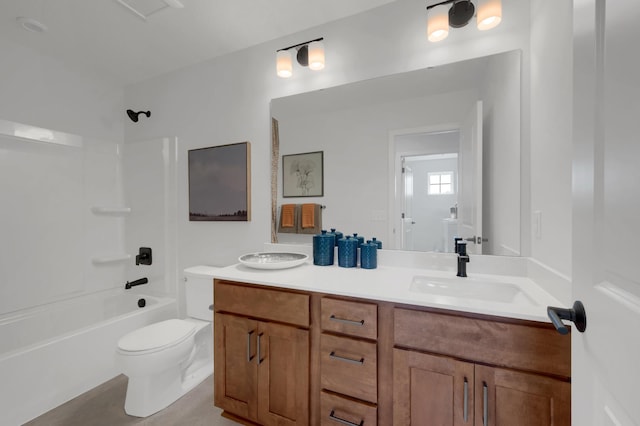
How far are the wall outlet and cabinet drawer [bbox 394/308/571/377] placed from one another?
516 millimetres

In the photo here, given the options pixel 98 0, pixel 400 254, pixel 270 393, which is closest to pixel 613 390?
pixel 400 254

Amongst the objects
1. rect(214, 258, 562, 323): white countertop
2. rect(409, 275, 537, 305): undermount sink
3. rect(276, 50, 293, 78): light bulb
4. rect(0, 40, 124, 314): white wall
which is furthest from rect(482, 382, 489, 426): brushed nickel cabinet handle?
rect(0, 40, 124, 314): white wall

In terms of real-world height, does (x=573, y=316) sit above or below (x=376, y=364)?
above

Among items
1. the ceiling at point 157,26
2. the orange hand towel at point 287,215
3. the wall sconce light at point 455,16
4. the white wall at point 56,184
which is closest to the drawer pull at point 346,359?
the orange hand towel at point 287,215

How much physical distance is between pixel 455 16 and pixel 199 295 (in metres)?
2.43

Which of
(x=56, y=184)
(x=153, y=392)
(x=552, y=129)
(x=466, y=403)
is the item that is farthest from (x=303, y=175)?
(x=56, y=184)

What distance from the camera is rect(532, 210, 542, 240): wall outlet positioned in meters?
1.19

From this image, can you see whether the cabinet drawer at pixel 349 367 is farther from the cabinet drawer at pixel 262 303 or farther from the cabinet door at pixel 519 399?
the cabinet door at pixel 519 399

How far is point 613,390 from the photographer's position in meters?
0.46

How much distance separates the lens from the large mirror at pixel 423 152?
1394 millimetres

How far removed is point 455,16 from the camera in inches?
55.1

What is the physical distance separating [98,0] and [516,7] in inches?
94.6

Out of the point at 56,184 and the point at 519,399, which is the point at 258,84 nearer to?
the point at 56,184

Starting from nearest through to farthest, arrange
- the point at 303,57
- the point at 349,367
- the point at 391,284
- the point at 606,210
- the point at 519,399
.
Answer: the point at 606,210
the point at 519,399
the point at 349,367
the point at 391,284
the point at 303,57
